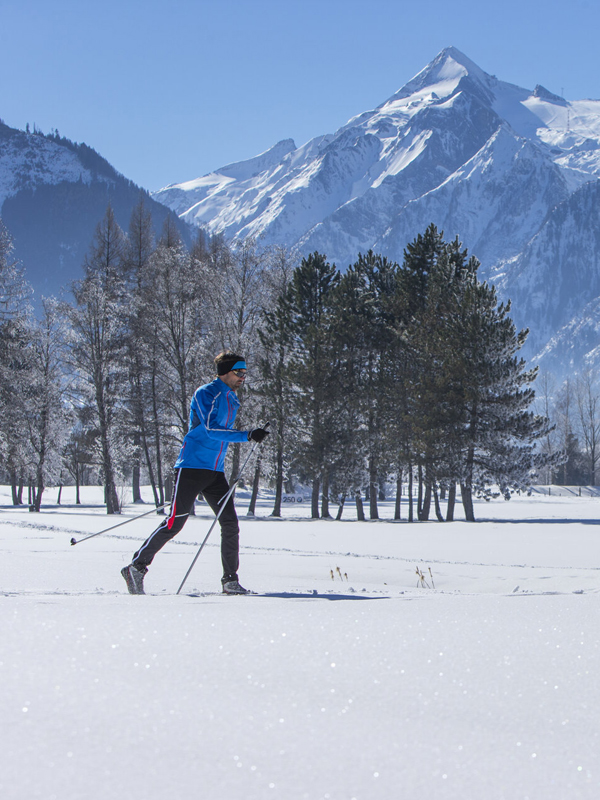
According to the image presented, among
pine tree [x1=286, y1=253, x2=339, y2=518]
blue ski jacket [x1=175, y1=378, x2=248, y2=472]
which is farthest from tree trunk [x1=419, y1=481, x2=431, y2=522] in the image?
blue ski jacket [x1=175, y1=378, x2=248, y2=472]

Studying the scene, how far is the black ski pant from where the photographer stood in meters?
4.73

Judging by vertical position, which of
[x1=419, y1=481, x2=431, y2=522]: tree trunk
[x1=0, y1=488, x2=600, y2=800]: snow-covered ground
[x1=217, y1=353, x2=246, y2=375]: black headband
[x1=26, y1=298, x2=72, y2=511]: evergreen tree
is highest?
[x1=26, y1=298, x2=72, y2=511]: evergreen tree

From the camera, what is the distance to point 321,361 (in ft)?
85.0

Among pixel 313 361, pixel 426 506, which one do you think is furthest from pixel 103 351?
pixel 426 506

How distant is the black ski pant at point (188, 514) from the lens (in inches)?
186

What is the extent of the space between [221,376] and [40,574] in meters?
2.30

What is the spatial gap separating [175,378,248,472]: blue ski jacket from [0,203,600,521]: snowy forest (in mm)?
18662

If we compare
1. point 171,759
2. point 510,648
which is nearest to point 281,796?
point 171,759

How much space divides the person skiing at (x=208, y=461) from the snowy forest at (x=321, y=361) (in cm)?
1860

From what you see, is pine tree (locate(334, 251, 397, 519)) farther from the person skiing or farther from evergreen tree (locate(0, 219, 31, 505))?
the person skiing

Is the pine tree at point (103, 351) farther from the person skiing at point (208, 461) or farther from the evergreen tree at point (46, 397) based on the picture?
the person skiing at point (208, 461)

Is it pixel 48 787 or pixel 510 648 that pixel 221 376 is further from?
pixel 48 787

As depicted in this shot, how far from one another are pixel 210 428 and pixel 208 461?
28 centimetres

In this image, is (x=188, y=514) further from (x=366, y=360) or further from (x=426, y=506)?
(x=426, y=506)
